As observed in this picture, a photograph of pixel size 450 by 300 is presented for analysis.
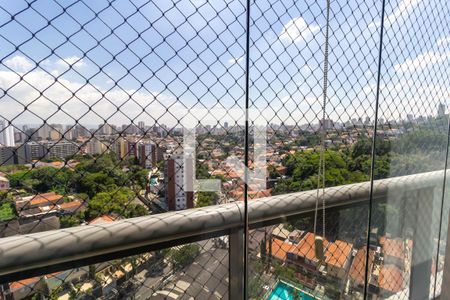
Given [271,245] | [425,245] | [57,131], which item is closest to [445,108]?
[425,245]

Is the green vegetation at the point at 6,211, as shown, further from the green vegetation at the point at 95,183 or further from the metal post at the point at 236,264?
the metal post at the point at 236,264

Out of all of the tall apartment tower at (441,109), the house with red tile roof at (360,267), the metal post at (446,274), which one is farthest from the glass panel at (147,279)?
the tall apartment tower at (441,109)

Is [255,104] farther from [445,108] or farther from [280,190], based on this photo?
[445,108]

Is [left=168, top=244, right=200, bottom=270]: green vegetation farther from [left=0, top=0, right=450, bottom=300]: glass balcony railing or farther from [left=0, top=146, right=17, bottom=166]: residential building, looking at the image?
[left=0, top=146, right=17, bottom=166]: residential building

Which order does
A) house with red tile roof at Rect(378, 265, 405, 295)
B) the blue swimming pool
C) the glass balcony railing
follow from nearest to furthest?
the glass balcony railing → the blue swimming pool → house with red tile roof at Rect(378, 265, 405, 295)

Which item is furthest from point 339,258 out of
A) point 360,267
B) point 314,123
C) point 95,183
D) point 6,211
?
point 6,211

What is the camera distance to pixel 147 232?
2.08 ft

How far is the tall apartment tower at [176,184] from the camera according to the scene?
2.60 ft

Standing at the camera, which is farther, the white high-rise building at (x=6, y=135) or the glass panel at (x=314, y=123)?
the glass panel at (x=314, y=123)

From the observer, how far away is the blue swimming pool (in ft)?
2.85

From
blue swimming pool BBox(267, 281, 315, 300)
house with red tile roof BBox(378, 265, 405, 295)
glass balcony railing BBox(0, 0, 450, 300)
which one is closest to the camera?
glass balcony railing BBox(0, 0, 450, 300)

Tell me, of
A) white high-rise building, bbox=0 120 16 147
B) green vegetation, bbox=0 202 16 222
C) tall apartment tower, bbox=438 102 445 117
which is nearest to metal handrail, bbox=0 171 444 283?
green vegetation, bbox=0 202 16 222

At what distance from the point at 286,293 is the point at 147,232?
528mm

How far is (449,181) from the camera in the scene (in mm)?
1024
